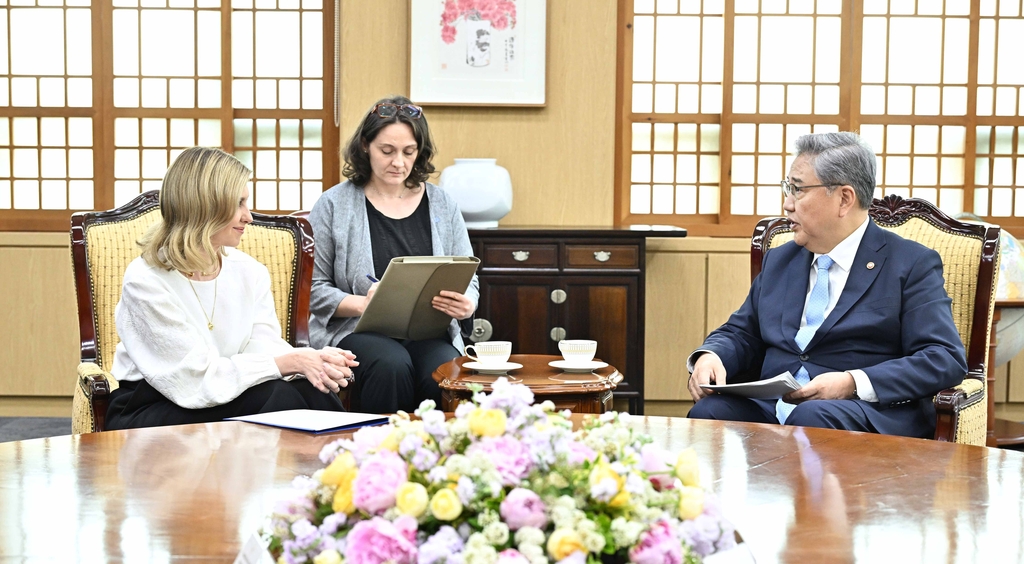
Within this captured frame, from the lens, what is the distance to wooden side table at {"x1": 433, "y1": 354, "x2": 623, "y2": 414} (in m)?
2.63

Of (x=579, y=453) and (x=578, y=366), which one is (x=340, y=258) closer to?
(x=578, y=366)

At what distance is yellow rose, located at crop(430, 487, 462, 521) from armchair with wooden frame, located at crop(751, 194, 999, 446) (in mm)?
1948

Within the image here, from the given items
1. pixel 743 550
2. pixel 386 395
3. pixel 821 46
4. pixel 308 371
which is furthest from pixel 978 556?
pixel 821 46

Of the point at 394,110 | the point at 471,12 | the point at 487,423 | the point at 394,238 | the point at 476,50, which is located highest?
the point at 471,12

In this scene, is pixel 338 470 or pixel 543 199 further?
pixel 543 199

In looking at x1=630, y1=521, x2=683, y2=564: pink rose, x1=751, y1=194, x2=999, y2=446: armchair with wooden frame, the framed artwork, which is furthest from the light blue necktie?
the framed artwork

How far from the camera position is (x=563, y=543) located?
2.77 feet

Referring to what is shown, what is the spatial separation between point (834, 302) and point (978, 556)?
1.56m

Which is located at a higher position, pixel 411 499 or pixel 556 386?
pixel 411 499

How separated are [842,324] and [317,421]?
1425 mm

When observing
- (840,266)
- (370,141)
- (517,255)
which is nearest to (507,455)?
(840,266)

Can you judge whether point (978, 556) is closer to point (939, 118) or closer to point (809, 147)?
point (809, 147)

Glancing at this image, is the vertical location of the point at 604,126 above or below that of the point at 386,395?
above

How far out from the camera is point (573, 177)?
5.03 m
